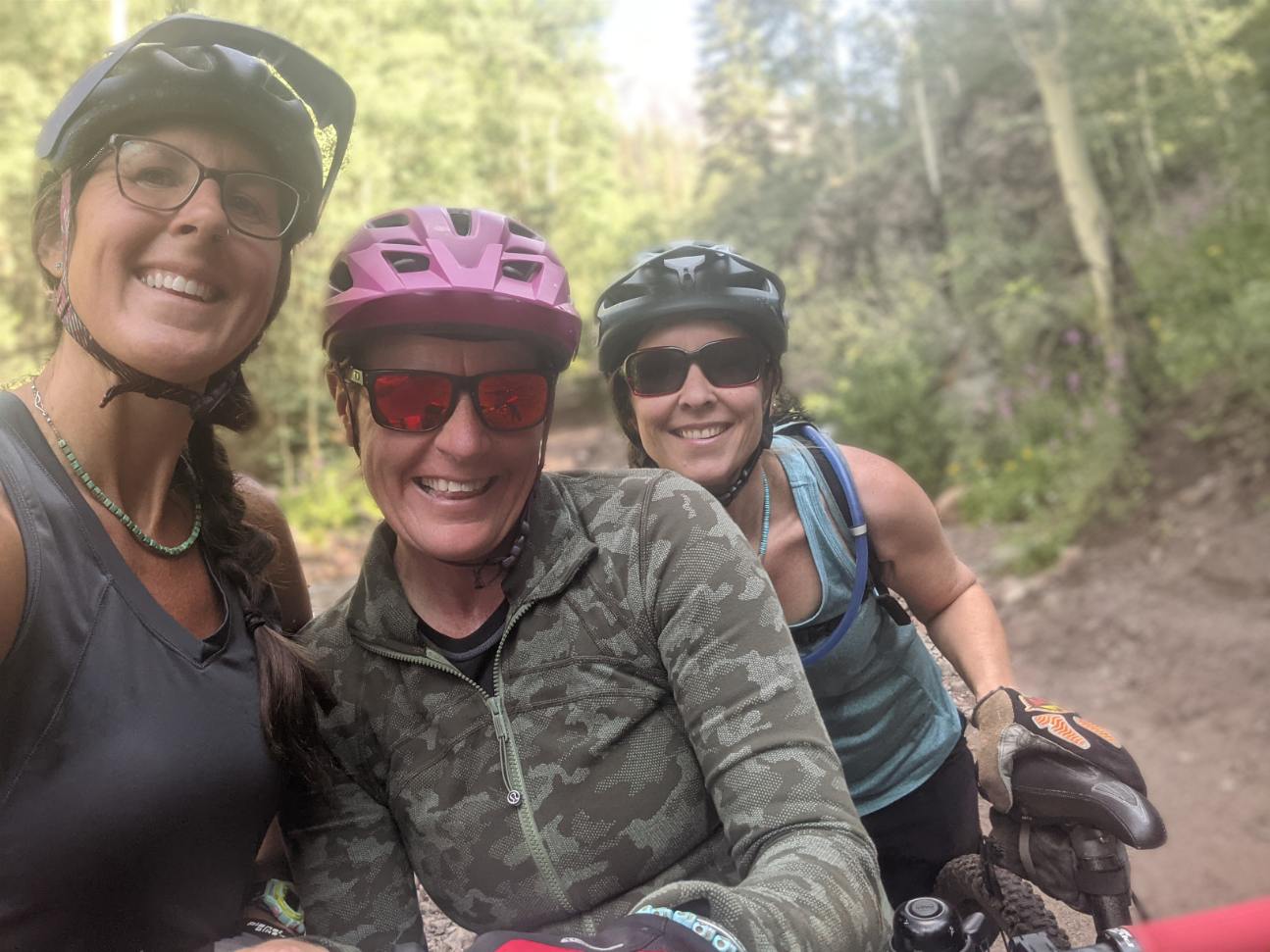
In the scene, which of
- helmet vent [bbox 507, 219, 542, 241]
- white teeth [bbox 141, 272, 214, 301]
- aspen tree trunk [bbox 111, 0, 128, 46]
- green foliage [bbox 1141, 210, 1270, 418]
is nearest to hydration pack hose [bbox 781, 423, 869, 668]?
helmet vent [bbox 507, 219, 542, 241]

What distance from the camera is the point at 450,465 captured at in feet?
6.84

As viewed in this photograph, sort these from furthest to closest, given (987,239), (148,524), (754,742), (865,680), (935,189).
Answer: (935,189) → (987,239) → (865,680) → (148,524) → (754,742)

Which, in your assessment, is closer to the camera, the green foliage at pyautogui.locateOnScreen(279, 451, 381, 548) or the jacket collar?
the jacket collar

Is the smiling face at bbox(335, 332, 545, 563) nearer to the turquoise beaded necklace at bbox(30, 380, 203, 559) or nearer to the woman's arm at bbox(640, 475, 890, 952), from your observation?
the woman's arm at bbox(640, 475, 890, 952)

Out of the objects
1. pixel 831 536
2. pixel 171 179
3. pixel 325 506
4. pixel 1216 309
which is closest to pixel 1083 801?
pixel 831 536

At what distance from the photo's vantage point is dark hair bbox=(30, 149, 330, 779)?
1.98 m

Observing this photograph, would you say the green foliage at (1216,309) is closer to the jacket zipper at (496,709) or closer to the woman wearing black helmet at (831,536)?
the woman wearing black helmet at (831,536)

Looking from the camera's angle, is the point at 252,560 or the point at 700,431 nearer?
the point at 252,560

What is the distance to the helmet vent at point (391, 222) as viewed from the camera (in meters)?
2.32

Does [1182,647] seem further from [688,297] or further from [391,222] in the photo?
[391,222]

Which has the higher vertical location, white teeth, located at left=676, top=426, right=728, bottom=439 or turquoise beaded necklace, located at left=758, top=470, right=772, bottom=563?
white teeth, located at left=676, top=426, right=728, bottom=439

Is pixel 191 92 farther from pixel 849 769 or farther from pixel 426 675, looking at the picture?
pixel 849 769

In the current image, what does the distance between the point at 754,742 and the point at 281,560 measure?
4.91ft

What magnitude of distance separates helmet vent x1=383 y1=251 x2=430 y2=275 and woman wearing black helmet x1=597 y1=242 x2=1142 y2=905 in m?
1.04
